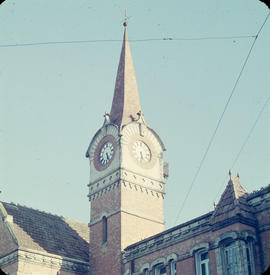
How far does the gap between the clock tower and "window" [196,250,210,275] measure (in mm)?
7253

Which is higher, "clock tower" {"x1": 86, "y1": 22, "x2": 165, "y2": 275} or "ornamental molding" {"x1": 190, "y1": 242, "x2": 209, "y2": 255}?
"clock tower" {"x1": 86, "y1": 22, "x2": 165, "y2": 275}

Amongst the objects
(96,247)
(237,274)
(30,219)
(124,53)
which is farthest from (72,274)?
(124,53)

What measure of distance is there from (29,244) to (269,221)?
1688cm

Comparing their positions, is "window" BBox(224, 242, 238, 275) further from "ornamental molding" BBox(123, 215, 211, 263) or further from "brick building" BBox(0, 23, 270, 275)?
"ornamental molding" BBox(123, 215, 211, 263)

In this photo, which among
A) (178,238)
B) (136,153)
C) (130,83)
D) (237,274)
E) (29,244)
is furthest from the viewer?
(130,83)

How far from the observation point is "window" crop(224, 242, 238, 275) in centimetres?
2434

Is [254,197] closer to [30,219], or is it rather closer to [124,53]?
[30,219]

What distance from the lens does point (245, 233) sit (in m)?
24.4

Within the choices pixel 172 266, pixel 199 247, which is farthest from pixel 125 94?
pixel 199 247

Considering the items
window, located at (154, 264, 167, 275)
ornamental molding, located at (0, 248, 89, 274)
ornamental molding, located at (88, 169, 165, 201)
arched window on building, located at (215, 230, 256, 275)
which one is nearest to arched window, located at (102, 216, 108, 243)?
ornamental molding, located at (88, 169, 165, 201)

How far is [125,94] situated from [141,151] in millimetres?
5703

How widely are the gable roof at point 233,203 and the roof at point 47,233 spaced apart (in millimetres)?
14054

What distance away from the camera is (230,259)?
24.8 m

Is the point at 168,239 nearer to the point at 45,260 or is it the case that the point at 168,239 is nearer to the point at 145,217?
the point at 145,217
